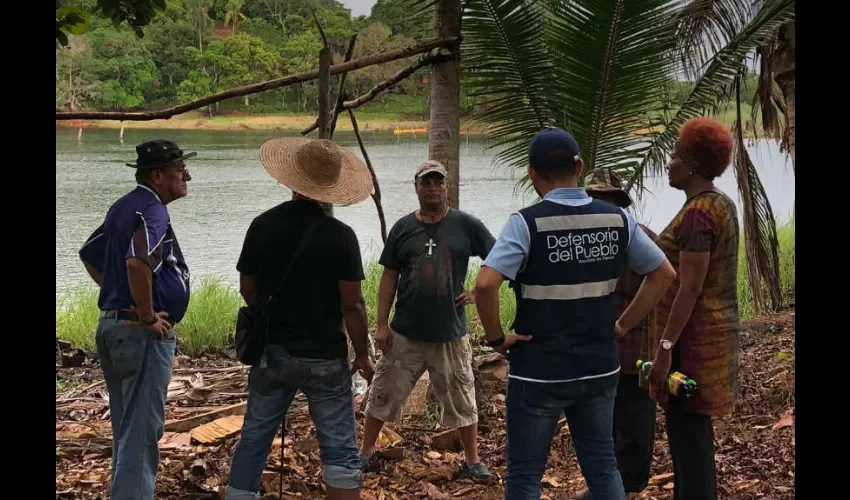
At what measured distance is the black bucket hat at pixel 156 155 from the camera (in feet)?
11.4

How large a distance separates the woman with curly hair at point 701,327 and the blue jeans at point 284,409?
126 centimetres

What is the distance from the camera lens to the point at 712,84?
636cm

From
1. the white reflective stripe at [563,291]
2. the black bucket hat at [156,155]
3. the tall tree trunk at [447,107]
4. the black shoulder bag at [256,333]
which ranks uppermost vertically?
the tall tree trunk at [447,107]

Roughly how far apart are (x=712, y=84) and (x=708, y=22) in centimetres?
87

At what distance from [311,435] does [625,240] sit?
8.33ft

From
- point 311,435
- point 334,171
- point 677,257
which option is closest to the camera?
point 677,257

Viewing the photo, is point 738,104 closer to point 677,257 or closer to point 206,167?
point 677,257

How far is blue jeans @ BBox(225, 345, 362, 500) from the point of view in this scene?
345 cm

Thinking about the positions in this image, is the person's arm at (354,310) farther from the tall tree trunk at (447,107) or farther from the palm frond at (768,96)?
the palm frond at (768,96)

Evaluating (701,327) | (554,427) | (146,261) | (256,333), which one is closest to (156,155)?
(146,261)

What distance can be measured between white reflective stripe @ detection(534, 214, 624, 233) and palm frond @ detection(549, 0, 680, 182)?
2.91 m

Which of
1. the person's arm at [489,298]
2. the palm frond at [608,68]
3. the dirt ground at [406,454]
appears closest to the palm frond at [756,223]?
the dirt ground at [406,454]
